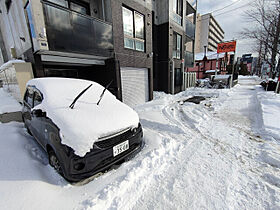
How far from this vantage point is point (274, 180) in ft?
6.63

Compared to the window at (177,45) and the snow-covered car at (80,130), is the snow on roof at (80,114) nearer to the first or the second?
the snow-covered car at (80,130)

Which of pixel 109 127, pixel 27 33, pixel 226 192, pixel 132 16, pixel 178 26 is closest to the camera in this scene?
pixel 226 192

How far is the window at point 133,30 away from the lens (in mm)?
6568

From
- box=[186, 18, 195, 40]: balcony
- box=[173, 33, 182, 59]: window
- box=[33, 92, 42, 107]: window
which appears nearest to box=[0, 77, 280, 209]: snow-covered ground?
box=[33, 92, 42, 107]: window

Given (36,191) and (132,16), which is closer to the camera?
(36,191)

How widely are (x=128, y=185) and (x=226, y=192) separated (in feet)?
4.69

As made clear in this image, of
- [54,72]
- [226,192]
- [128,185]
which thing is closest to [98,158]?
[128,185]

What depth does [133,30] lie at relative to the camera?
696 centimetres

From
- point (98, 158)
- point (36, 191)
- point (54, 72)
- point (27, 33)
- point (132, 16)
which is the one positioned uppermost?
point (132, 16)

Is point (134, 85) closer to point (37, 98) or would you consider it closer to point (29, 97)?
point (29, 97)

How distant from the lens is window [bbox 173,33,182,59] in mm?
10855

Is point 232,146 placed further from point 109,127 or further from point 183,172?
point 109,127

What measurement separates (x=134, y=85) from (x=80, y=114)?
5364mm

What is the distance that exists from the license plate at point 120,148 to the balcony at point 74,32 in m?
3.81
